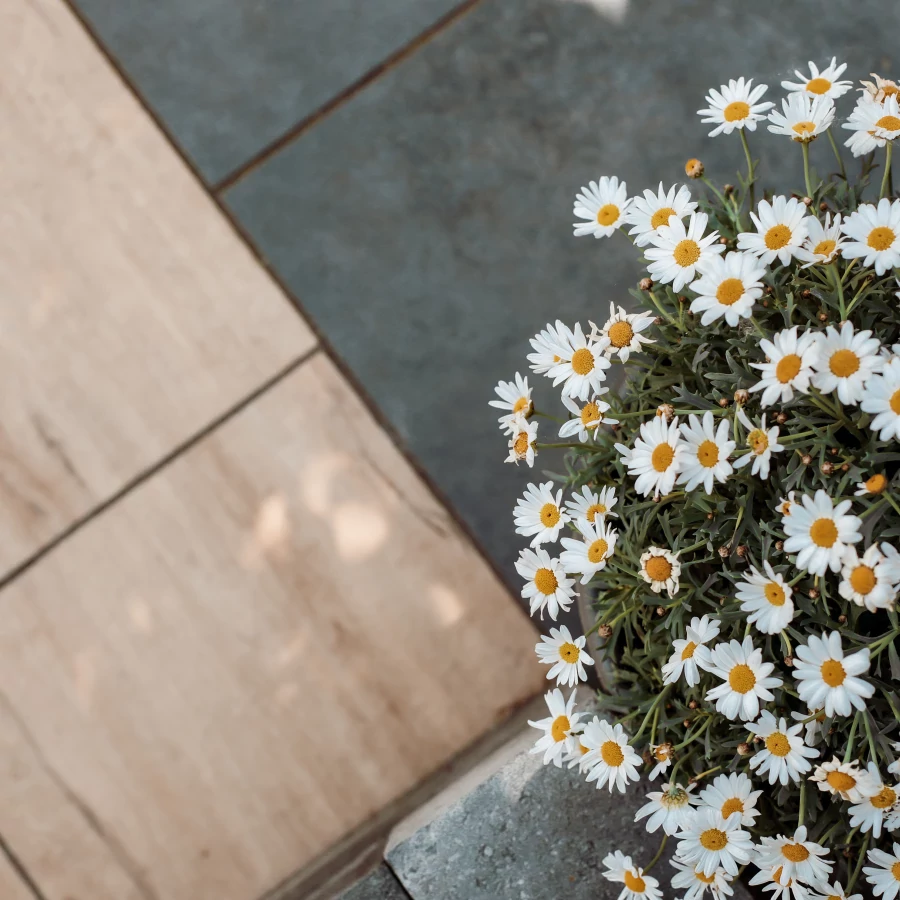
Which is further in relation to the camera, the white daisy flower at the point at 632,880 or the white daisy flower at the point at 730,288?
the white daisy flower at the point at 632,880

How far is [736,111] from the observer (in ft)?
2.87

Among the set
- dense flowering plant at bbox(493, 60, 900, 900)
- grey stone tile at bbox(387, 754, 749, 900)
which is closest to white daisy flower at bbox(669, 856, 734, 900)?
dense flowering plant at bbox(493, 60, 900, 900)

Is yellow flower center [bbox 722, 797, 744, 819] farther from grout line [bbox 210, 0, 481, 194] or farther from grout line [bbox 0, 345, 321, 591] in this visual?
grout line [bbox 210, 0, 481, 194]

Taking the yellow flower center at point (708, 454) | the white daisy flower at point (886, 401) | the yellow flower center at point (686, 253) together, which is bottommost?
the white daisy flower at point (886, 401)

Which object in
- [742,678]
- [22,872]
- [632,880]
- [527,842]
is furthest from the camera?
[22,872]

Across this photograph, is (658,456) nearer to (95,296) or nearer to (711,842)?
(711,842)

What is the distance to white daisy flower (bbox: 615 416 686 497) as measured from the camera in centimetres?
76

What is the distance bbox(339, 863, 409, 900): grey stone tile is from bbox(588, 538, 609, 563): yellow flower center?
0.57 metres

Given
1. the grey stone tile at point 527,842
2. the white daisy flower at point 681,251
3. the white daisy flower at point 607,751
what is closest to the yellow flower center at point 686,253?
the white daisy flower at point 681,251

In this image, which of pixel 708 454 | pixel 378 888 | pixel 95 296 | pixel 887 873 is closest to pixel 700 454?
pixel 708 454

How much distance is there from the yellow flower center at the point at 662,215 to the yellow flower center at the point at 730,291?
0.11 meters

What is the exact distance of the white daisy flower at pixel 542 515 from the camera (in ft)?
2.83

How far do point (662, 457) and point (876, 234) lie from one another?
258mm

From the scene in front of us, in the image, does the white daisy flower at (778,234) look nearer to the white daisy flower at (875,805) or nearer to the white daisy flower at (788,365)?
the white daisy flower at (788,365)
